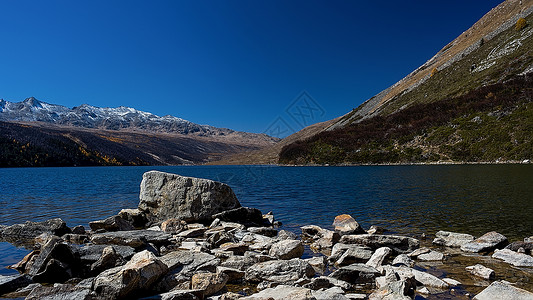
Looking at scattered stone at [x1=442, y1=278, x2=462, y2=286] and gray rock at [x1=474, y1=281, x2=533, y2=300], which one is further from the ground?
gray rock at [x1=474, y1=281, x2=533, y2=300]

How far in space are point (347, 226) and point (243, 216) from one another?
7.81 metres

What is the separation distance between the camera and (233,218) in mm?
20750

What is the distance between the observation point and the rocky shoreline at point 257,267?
25.8ft

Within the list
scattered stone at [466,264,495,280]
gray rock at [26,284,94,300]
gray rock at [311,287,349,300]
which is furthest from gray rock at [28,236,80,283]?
scattered stone at [466,264,495,280]

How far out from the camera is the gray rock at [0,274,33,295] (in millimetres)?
8750

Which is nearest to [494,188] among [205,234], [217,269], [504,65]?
[205,234]

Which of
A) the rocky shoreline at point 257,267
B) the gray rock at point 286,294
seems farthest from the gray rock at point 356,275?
the gray rock at point 286,294

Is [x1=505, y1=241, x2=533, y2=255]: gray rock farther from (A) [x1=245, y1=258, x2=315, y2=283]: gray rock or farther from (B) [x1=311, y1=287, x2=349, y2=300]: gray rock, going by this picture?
(B) [x1=311, y1=287, x2=349, y2=300]: gray rock

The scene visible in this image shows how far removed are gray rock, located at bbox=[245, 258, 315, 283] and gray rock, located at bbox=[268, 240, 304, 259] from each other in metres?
1.77

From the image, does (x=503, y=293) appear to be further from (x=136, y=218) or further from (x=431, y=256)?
(x=136, y=218)

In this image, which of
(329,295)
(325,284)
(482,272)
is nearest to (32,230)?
(325,284)

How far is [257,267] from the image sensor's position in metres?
10.1

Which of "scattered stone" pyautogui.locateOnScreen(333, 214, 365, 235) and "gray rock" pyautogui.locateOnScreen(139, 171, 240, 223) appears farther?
"gray rock" pyautogui.locateOnScreen(139, 171, 240, 223)

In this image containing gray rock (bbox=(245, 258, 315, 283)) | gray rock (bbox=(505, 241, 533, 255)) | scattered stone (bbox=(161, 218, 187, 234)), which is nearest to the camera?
gray rock (bbox=(245, 258, 315, 283))
